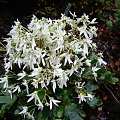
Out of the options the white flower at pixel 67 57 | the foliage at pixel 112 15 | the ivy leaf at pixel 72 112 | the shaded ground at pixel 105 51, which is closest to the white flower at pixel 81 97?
the ivy leaf at pixel 72 112

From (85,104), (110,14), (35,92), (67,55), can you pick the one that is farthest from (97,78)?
(110,14)

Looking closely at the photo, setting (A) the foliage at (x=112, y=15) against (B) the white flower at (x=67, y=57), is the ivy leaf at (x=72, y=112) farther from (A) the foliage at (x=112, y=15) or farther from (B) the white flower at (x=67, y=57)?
(A) the foliage at (x=112, y=15)

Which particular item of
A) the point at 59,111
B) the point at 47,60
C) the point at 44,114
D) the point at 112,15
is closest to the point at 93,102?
the point at 59,111

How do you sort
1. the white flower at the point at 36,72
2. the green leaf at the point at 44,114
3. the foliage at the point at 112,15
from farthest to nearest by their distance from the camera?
the foliage at the point at 112,15 → the green leaf at the point at 44,114 → the white flower at the point at 36,72

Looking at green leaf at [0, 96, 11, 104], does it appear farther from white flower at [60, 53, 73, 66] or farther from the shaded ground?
white flower at [60, 53, 73, 66]

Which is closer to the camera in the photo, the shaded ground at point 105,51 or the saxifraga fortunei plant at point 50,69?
the saxifraga fortunei plant at point 50,69

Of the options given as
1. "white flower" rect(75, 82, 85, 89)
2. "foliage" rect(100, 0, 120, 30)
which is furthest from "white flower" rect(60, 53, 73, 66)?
"foliage" rect(100, 0, 120, 30)
